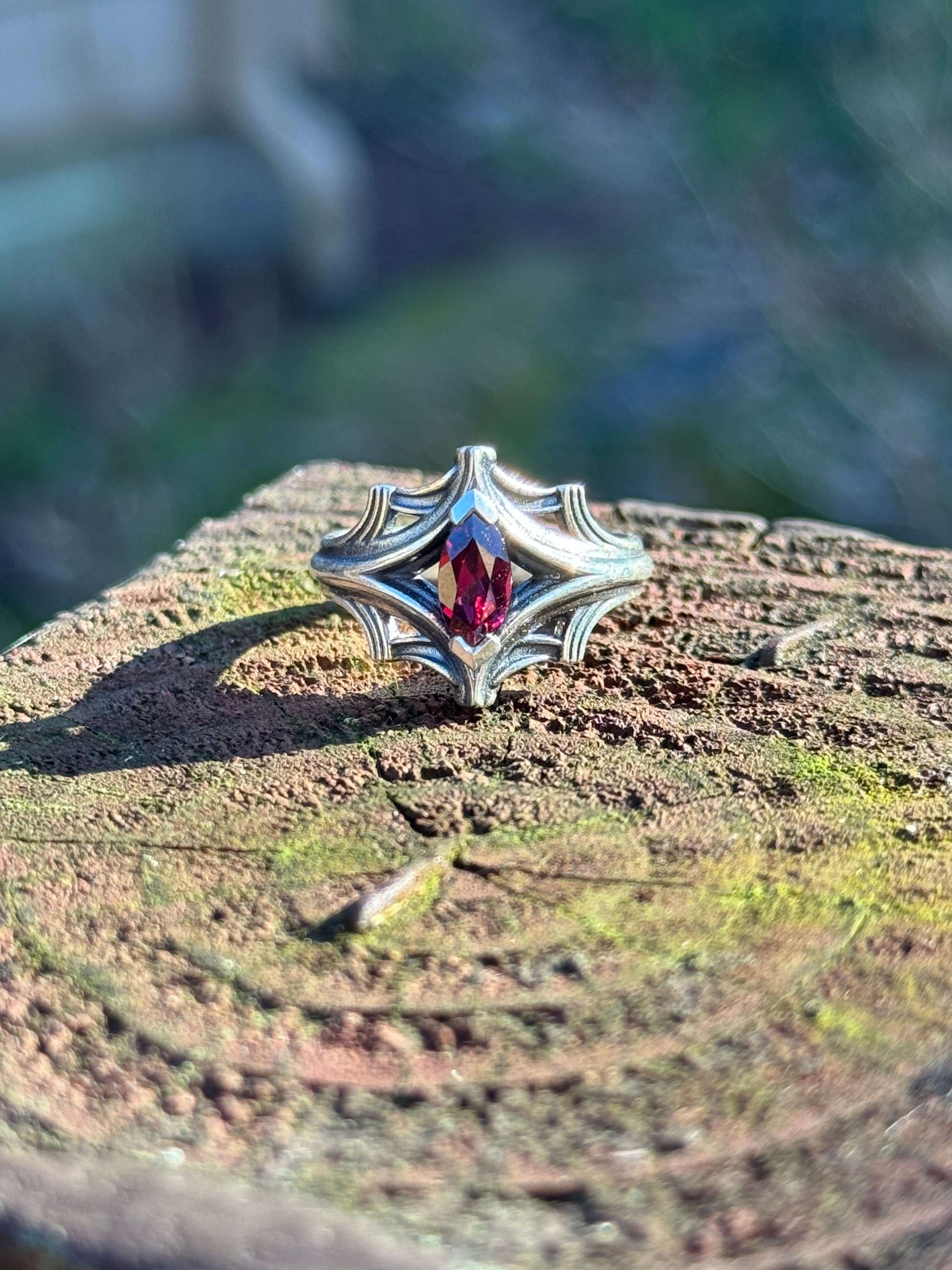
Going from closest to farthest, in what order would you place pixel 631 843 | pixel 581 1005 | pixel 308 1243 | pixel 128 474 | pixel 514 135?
pixel 308 1243 < pixel 581 1005 < pixel 631 843 < pixel 128 474 < pixel 514 135

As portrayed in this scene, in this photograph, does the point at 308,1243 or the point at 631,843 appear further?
the point at 631,843

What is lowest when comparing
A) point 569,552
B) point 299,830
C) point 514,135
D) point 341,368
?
point 299,830

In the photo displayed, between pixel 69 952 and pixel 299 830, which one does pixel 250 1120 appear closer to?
pixel 69 952

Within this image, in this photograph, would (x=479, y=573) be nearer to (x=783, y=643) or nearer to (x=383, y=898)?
(x=783, y=643)

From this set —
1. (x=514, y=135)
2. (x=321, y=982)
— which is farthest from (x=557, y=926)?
(x=514, y=135)

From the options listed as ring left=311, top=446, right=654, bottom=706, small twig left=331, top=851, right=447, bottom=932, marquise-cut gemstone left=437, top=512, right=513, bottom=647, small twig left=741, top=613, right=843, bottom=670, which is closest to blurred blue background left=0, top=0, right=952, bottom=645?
small twig left=741, top=613, right=843, bottom=670

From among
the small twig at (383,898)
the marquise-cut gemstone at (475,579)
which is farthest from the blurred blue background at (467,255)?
the small twig at (383,898)
